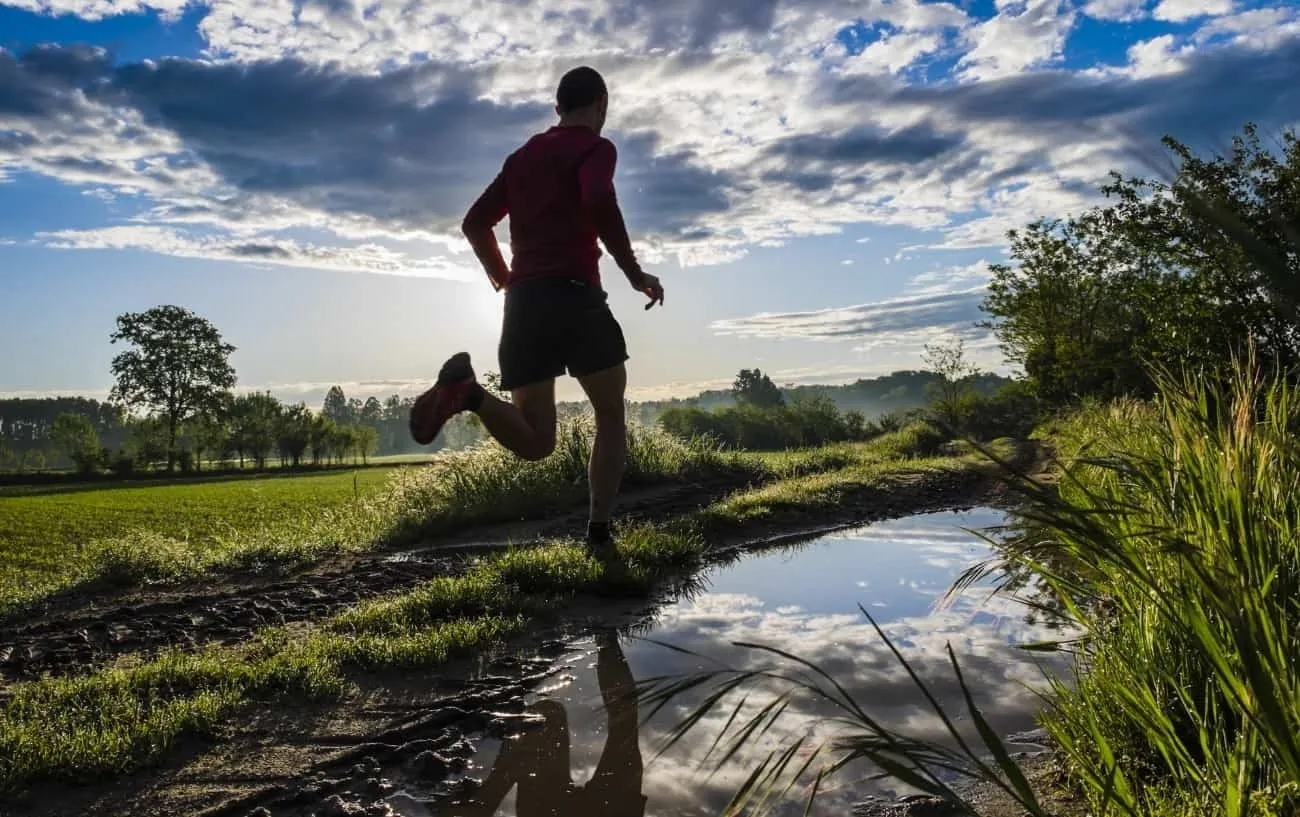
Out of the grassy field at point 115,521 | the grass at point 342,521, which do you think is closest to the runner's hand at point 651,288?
the grass at point 342,521

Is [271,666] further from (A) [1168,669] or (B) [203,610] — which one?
(A) [1168,669]

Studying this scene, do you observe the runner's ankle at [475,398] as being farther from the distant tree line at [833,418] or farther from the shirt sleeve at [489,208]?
the distant tree line at [833,418]

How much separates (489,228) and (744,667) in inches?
130

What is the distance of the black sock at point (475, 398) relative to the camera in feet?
13.7

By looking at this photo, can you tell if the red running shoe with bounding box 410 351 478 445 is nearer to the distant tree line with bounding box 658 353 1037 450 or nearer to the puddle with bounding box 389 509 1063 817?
the puddle with bounding box 389 509 1063 817

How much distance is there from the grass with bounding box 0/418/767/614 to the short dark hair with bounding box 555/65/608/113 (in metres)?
4.07

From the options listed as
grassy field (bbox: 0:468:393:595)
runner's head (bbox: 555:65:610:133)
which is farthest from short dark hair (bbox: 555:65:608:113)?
grassy field (bbox: 0:468:393:595)

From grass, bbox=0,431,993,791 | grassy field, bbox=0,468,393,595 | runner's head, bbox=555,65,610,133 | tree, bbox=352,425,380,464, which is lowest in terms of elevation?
grassy field, bbox=0,468,393,595

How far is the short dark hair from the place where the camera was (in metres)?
4.93

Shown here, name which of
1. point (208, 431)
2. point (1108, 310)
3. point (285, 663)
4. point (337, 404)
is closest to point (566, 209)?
point (285, 663)

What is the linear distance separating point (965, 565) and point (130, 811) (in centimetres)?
449

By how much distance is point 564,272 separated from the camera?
4785 millimetres

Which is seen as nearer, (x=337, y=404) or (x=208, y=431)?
(x=208, y=431)

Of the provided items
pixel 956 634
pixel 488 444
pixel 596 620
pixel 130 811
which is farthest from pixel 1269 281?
pixel 488 444
